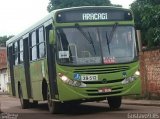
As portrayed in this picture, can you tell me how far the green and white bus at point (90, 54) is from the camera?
15422 millimetres

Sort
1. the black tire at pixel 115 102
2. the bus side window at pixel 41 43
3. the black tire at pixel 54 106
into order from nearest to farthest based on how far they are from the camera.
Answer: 1. the black tire at pixel 54 106
2. the bus side window at pixel 41 43
3. the black tire at pixel 115 102

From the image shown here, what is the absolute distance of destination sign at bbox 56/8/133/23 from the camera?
15.9 metres

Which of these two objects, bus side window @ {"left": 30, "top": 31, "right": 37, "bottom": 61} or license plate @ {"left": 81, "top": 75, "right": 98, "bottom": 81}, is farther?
bus side window @ {"left": 30, "top": 31, "right": 37, "bottom": 61}

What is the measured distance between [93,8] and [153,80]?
8.46m

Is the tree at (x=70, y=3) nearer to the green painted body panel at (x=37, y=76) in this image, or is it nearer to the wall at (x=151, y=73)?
the wall at (x=151, y=73)

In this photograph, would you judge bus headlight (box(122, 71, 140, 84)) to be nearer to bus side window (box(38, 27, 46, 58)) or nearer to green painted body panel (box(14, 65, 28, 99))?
bus side window (box(38, 27, 46, 58))

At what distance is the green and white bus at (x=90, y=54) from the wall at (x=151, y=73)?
23.4ft

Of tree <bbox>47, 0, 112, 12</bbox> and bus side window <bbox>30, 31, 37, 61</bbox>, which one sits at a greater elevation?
tree <bbox>47, 0, 112, 12</bbox>

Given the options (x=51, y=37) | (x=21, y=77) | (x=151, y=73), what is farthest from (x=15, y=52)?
(x=51, y=37)

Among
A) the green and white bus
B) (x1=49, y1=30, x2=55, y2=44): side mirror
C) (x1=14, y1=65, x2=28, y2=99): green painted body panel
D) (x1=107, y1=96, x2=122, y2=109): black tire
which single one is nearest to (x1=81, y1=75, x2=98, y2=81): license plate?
the green and white bus

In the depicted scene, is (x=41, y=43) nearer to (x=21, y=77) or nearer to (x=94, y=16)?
(x=94, y=16)

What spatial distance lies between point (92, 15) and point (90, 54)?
4.31 feet

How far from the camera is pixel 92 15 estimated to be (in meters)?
16.1

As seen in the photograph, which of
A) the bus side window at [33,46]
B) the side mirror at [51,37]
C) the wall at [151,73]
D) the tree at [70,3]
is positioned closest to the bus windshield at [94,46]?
the side mirror at [51,37]
